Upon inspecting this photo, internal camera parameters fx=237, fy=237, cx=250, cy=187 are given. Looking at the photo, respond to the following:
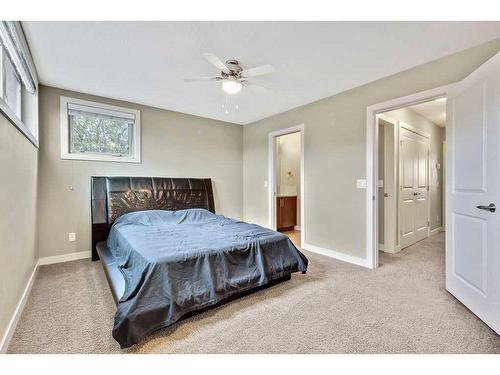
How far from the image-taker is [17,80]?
2.36 metres

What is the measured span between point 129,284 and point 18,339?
733mm

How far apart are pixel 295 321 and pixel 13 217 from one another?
2.32 metres

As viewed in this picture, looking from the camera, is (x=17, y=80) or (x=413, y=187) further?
(x=413, y=187)

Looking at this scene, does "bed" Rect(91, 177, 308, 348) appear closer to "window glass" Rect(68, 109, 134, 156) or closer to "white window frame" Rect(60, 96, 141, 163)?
"white window frame" Rect(60, 96, 141, 163)

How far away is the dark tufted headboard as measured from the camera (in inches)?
131

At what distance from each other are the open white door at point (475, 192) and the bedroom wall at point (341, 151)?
0.52 m

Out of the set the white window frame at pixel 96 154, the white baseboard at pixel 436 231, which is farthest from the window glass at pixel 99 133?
the white baseboard at pixel 436 231

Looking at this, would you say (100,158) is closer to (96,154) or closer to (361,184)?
(96,154)

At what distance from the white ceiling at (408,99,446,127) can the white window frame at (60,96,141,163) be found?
14.1 feet

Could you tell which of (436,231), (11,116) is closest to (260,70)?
(11,116)

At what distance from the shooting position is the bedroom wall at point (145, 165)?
3133 mm

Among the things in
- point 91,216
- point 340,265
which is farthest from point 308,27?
point 91,216

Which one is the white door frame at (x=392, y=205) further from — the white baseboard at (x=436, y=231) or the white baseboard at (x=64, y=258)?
the white baseboard at (x=64, y=258)

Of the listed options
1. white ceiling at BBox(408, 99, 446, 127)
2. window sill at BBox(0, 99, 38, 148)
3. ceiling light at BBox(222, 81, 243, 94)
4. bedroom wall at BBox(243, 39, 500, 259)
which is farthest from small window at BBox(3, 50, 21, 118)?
white ceiling at BBox(408, 99, 446, 127)
